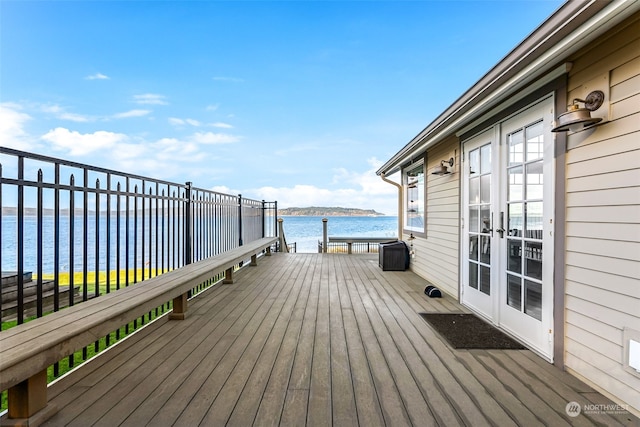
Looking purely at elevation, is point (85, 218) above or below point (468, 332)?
above

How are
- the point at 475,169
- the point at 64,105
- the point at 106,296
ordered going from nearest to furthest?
1. the point at 106,296
2. the point at 475,169
3. the point at 64,105

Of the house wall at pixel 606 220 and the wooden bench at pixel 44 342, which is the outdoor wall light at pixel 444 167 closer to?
the house wall at pixel 606 220

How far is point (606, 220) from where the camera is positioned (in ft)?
5.54

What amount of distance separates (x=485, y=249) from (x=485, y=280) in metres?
0.34

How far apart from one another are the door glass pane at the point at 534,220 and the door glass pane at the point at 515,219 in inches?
3.7

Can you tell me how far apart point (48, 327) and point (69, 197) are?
91cm

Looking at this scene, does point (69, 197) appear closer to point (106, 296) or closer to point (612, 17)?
point (106, 296)

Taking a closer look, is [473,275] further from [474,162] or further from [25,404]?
[25,404]

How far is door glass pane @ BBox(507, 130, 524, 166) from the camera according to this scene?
2.49 meters

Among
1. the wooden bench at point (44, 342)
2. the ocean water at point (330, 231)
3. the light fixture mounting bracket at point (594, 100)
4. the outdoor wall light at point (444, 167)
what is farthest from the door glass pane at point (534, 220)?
the ocean water at point (330, 231)

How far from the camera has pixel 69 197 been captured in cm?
194

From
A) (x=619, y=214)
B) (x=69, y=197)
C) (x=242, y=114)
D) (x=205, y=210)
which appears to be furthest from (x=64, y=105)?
(x=619, y=214)

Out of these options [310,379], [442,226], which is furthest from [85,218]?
[442,226]

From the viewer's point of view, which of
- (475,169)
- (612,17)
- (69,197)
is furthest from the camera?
(475,169)
